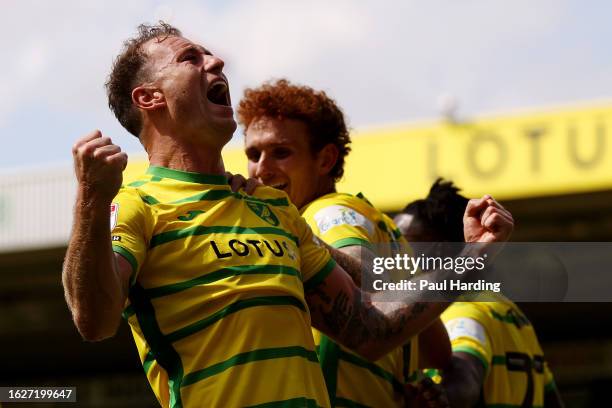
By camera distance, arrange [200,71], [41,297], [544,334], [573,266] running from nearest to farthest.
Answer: [200,71] < [573,266] < [544,334] < [41,297]

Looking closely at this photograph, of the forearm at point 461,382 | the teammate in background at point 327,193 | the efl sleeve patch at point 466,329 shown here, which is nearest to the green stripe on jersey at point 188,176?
the teammate in background at point 327,193

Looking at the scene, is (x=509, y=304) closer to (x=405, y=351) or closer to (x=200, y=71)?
(x=405, y=351)

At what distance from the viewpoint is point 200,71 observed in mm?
3945

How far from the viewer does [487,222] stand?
4020 mm

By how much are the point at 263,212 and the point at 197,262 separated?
0.35 meters

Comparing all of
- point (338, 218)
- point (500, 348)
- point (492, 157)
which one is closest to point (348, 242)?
point (338, 218)

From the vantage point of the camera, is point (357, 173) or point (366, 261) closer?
point (366, 261)

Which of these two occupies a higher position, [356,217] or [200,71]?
[200,71]

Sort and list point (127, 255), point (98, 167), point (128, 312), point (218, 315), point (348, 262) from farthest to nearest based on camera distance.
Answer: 1. point (348, 262)
2. point (128, 312)
3. point (218, 315)
4. point (127, 255)
5. point (98, 167)

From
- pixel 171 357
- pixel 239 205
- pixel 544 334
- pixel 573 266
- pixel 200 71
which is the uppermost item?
pixel 200 71

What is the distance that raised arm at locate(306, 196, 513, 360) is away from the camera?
13.3ft

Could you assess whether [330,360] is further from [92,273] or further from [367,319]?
[92,273]

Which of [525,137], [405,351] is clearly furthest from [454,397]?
[525,137]

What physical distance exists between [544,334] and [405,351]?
16671 millimetres
